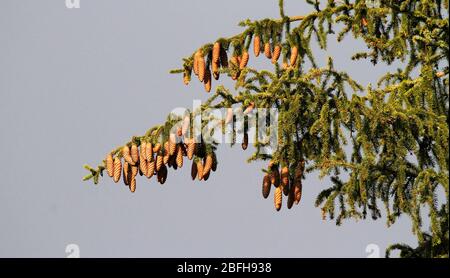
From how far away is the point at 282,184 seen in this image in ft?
44.9

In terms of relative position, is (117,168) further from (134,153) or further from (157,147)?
(157,147)

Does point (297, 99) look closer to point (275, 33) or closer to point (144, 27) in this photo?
point (275, 33)

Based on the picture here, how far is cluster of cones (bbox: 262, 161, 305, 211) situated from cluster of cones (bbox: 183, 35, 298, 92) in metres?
1.34

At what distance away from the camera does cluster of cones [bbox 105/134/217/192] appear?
14070mm

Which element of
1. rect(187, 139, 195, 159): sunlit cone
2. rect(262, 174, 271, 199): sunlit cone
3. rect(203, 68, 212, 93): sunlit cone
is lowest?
rect(262, 174, 271, 199): sunlit cone

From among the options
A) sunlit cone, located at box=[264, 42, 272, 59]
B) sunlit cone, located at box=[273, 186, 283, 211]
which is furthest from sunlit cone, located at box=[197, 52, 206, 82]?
sunlit cone, located at box=[273, 186, 283, 211]

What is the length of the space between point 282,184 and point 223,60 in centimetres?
189

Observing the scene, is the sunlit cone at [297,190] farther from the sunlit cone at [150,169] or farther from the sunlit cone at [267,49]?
the sunlit cone at [267,49]

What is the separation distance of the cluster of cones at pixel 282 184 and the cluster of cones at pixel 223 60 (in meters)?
1.34

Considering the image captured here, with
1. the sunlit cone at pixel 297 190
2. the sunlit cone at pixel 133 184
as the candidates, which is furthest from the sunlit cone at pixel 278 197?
the sunlit cone at pixel 133 184

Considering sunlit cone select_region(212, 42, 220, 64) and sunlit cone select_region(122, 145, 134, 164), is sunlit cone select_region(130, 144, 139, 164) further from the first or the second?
sunlit cone select_region(212, 42, 220, 64)
